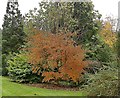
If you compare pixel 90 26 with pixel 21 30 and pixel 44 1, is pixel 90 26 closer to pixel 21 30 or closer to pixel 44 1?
pixel 44 1

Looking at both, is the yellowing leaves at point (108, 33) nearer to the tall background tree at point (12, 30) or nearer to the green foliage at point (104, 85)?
the tall background tree at point (12, 30)

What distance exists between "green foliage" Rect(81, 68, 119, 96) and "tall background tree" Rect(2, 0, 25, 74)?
966 cm

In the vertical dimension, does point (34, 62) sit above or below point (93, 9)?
below

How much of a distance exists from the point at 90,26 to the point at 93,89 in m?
7.58

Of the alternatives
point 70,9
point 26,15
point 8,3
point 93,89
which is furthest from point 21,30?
point 93,89

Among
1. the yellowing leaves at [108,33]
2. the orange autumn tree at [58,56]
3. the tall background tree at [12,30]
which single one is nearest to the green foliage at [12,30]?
the tall background tree at [12,30]

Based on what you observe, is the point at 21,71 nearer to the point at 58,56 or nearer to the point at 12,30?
the point at 58,56

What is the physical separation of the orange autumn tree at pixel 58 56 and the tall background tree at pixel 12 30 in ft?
19.1

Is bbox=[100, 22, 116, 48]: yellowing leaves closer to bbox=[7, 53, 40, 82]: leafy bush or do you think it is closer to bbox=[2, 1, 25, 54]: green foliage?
bbox=[2, 1, 25, 54]: green foliage

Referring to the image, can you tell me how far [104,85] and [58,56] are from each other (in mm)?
3732

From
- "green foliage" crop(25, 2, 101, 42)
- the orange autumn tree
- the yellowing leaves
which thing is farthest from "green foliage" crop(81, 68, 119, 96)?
the yellowing leaves

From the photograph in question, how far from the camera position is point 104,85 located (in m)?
9.05

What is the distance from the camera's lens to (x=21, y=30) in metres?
20.1

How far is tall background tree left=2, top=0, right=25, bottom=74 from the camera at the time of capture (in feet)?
63.6
